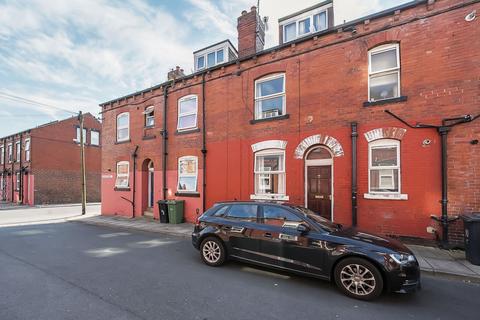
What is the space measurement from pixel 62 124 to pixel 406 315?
29.7m

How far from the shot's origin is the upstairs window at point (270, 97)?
31.3 ft

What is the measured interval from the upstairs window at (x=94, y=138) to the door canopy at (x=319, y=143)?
25.2 metres

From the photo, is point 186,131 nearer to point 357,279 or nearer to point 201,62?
point 201,62

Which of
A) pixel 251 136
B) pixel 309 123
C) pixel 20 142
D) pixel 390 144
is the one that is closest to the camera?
pixel 390 144

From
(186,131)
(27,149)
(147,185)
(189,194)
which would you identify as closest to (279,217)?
(189,194)

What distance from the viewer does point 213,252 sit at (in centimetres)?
571

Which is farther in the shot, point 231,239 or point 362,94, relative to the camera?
point 362,94

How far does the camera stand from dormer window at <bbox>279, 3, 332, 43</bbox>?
10102 millimetres

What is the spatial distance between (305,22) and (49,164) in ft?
83.0

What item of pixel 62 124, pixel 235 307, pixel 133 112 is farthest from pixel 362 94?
pixel 62 124

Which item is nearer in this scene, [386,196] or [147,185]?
[386,196]

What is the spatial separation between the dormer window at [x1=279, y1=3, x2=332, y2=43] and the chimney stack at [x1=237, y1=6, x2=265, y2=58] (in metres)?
1.18

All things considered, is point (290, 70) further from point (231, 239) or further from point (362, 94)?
point (231, 239)

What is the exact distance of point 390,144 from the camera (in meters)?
7.48
